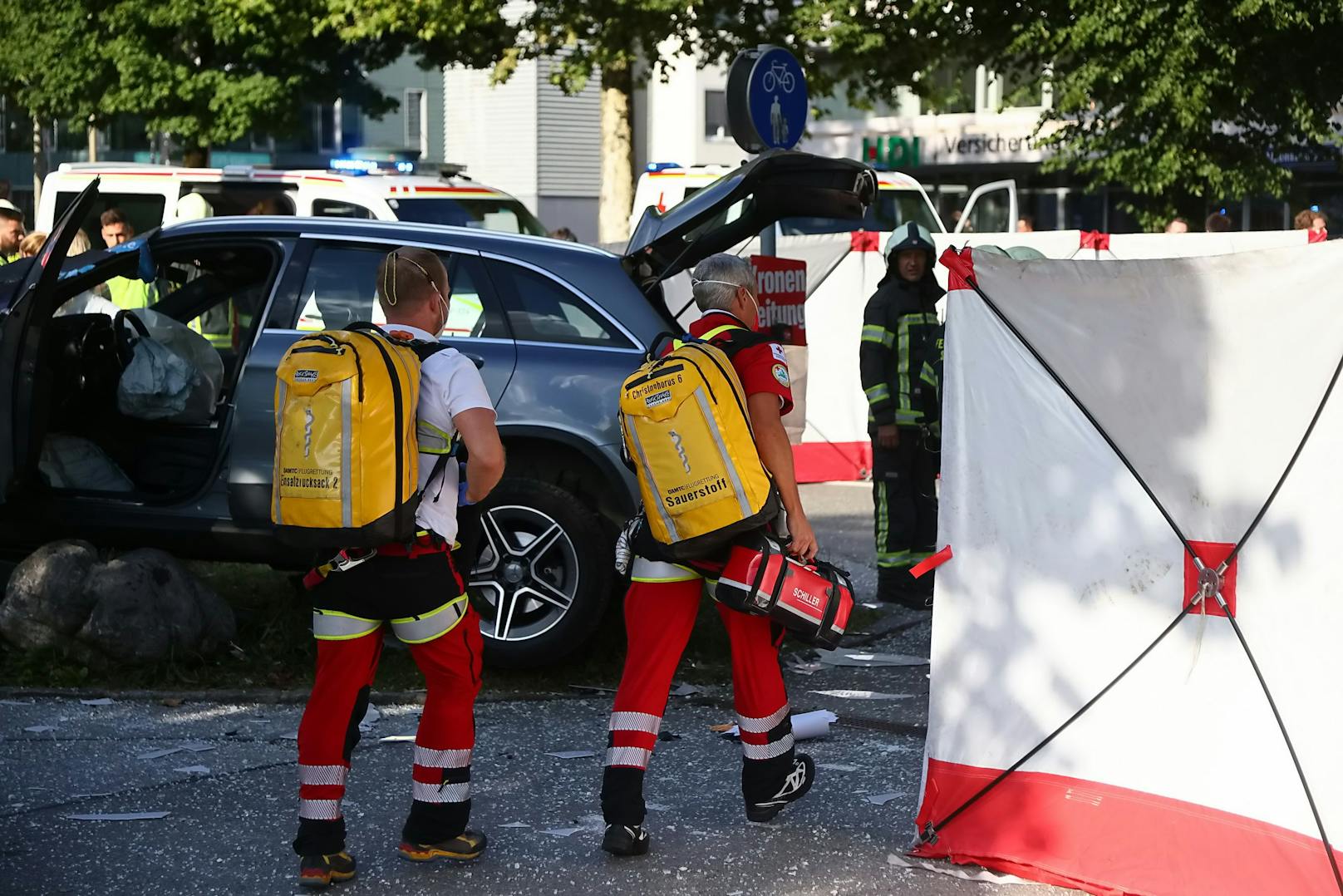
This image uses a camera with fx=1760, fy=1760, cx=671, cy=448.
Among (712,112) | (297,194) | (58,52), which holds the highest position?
(712,112)

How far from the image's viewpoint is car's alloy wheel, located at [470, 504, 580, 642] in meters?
6.64

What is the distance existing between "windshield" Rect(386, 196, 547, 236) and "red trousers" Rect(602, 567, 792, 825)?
28.4 feet

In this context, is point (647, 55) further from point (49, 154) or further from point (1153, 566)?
point (49, 154)

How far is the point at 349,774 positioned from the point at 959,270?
252 cm

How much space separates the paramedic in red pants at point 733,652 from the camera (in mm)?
4836

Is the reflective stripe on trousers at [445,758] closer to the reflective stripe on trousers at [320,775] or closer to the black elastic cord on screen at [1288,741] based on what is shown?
the reflective stripe on trousers at [320,775]

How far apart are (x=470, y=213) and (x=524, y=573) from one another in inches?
299

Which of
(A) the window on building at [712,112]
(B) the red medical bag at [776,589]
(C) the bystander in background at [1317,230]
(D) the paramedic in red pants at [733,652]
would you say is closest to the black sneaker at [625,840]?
(D) the paramedic in red pants at [733,652]

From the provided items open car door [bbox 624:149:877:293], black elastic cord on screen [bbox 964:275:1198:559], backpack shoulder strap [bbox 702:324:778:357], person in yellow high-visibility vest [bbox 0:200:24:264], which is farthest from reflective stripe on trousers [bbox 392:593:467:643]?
person in yellow high-visibility vest [bbox 0:200:24:264]

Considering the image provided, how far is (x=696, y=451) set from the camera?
4.71m

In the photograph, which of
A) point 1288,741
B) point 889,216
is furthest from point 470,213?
point 1288,741

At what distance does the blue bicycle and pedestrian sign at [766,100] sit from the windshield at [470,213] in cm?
451

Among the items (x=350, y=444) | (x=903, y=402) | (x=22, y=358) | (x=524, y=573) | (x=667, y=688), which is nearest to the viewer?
(x=350, y=444)

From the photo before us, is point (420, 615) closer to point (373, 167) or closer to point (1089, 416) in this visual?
point (1089, 416)
